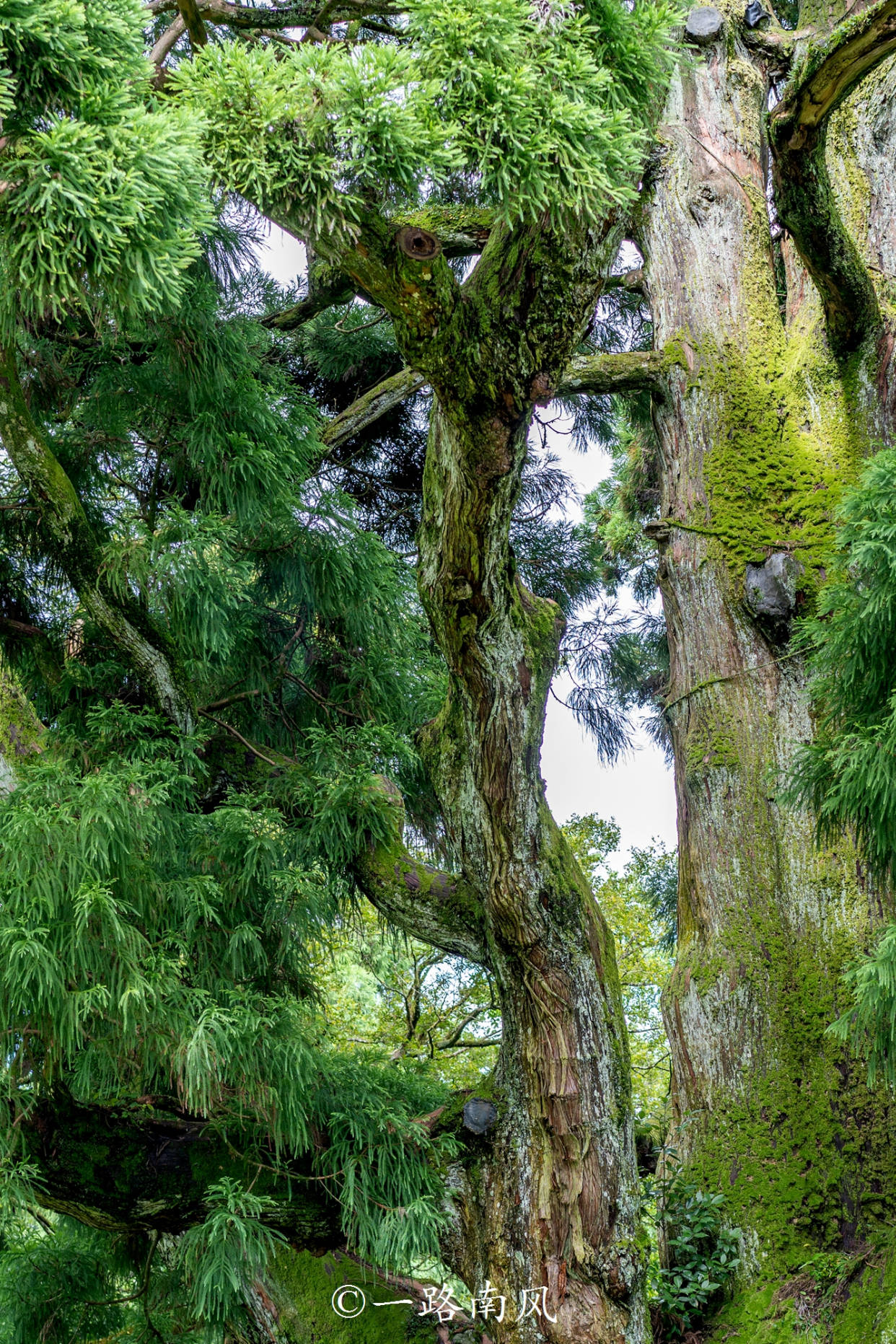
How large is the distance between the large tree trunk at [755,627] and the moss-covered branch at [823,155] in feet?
0.14

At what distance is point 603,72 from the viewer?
1.54 metres

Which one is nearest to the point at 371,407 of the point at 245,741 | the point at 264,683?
the point at 264,683

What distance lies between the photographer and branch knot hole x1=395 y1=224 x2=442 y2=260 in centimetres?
183

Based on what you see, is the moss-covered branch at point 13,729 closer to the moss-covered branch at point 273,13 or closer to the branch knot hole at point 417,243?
the branch knot hole at point 417,243

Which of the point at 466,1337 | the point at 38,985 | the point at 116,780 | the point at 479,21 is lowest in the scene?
the point at 466,1337

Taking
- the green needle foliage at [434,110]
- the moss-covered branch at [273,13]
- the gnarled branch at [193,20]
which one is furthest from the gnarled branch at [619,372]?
the green needle foliage at [434,110]

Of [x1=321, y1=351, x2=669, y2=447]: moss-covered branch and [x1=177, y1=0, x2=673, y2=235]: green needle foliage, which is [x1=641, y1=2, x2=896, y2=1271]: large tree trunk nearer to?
[x1=321, y1=351, x2=669, y2=447]: moss-covered branch

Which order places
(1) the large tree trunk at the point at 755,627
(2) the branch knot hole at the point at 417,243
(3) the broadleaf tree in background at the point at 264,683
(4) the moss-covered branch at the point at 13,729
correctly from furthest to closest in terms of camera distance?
(1) the large tree trunk at the point at 755,627, (4) the moss-covered branch at the point at 13,729, (2) the branch knot hole at the point at 417,243, (3) the broadleaf tree in background at the point at 264,683

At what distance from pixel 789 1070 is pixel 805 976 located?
23cm

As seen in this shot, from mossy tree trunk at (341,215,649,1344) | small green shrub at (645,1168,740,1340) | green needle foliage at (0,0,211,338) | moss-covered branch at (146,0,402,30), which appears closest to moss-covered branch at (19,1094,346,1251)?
mossy tree trunk at (341,215,649,1344)

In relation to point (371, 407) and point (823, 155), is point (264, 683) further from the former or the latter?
point (823, 155)

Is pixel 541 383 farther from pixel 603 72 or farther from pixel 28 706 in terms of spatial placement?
pixel 28 706

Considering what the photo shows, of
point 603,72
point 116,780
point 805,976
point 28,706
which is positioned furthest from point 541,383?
point 805,976

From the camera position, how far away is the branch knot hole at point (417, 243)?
1.83m
